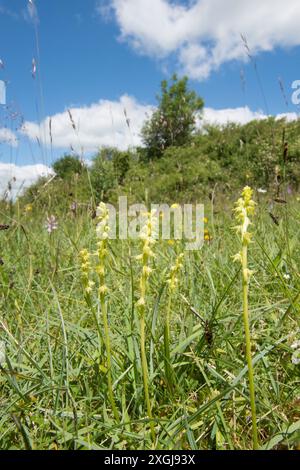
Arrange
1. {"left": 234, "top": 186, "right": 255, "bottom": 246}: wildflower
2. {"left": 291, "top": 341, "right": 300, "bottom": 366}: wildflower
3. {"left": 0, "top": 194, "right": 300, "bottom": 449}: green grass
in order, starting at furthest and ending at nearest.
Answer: {"left": 291, "top": 341, "right": 300, "bottom": 366}: wildflower, {"left": 0, "top": 194, "right": 300, "bottom": 449}: green grass, {"left": 234, "top": 186, "right": 255, "bottom": 246}: wildflower

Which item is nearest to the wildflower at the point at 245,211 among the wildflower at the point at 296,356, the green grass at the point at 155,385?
the green grass at the point at 155,385

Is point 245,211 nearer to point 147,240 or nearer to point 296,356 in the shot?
point 147,240

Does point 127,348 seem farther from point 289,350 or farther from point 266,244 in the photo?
point 266,244

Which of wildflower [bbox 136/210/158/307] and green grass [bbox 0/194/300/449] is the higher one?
wildflower [bbox 136/210/158/307]

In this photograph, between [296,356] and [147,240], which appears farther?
[296,356]

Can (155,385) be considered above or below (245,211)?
below

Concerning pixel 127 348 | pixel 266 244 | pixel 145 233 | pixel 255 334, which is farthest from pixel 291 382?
pixel 266 244

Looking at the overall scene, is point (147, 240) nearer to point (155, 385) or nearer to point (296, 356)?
point (155, 385)

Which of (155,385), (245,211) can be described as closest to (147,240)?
(245,211)

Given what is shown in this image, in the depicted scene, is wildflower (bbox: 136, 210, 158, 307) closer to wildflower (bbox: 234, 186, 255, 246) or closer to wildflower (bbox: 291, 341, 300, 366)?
wildflower (bbox: 234, 186, 255, 246)

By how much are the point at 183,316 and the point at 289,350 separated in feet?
1.42

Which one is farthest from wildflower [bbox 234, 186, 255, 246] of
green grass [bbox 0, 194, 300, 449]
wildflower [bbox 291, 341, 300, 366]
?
wildflower [bbox 291, 341, 300, 366]

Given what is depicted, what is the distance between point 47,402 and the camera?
1.15m

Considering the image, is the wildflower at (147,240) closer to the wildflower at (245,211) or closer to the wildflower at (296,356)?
the wildflower at (245,211)
